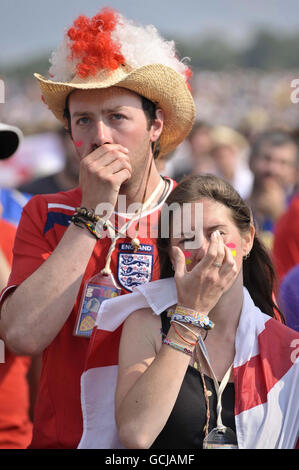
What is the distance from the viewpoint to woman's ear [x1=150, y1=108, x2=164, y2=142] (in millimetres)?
3115

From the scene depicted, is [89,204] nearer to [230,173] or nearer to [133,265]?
[133,265]

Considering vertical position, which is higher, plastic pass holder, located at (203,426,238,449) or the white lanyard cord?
the white lanyard cord

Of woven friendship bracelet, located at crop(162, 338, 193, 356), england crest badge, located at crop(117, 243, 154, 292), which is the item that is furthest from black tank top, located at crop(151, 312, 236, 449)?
england crest badge, located at crop(117, 243, 154, 292)

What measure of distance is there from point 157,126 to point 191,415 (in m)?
1.26

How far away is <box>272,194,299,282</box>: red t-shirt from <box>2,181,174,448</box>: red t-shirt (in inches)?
81.8

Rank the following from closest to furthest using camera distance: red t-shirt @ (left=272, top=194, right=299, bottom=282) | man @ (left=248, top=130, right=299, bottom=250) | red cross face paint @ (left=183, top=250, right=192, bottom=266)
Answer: red cross face paint @ (left=183, top=250, right=192, bottom=266), red t-shirt @ (left=272, top=194, right=299, bottom=282), man @ (left=248, top=130, right=299, bottom=250)

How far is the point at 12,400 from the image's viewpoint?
3.70m

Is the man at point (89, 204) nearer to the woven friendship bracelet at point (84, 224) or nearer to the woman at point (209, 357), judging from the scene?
Answer: the woven friendship bracelet at point (84, 224)

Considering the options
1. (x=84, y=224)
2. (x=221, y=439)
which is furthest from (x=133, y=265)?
(x=221, y=439)

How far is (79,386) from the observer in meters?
2.76

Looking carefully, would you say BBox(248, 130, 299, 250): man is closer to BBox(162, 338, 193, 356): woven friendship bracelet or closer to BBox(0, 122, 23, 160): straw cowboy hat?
BBox(0, 122, 23, 160): straw cowboy hat

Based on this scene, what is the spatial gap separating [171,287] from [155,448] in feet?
1.82
